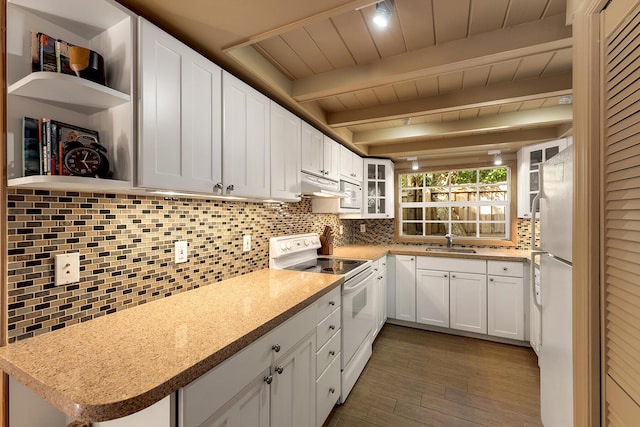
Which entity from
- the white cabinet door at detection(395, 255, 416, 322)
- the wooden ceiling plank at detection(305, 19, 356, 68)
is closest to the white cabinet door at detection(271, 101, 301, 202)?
the wooden ceiling plank at detection(305, 19, 356, 68)

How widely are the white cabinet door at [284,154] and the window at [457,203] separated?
248 cm

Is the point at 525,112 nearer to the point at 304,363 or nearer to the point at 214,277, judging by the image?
the point at 304,363

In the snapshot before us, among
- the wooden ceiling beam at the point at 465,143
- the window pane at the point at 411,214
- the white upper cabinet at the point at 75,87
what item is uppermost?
the wooden ceiling beam at the point at 465,143

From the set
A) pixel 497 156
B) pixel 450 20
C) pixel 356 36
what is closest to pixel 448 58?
pixel 450 20

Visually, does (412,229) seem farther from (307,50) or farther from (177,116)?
(177,116)

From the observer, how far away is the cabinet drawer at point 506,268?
2.88m

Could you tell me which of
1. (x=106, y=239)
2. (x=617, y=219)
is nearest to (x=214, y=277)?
(x=106, y=239)

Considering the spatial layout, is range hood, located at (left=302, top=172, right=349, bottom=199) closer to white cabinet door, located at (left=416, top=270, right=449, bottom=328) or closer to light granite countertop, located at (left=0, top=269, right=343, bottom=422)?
light granite countertop, located at (left=0, top=269, right=343, bottom=422)

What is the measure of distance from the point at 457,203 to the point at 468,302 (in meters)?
1.41

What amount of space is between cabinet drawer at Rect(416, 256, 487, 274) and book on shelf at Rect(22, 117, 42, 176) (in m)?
3.27

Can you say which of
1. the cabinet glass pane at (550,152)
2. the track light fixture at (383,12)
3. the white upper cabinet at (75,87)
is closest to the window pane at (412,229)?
the cabinet glass pane at (550,152)

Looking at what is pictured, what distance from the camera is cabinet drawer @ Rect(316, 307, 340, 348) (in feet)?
5.38

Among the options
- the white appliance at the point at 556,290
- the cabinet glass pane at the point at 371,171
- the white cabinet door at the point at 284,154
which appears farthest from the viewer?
the cabinet glass pane at the point at 371,171

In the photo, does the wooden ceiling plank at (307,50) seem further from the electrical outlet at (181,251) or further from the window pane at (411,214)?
the window pane at (411,214)
